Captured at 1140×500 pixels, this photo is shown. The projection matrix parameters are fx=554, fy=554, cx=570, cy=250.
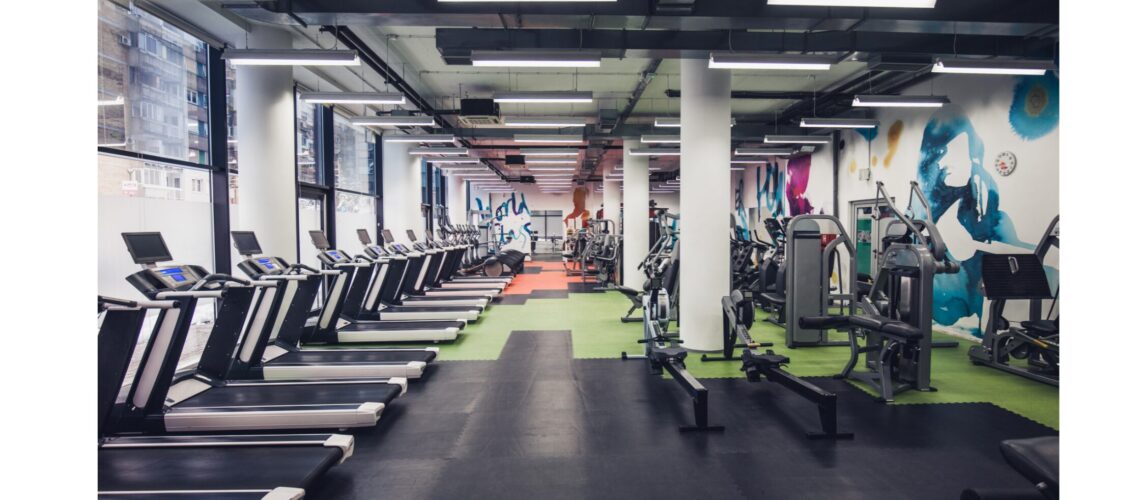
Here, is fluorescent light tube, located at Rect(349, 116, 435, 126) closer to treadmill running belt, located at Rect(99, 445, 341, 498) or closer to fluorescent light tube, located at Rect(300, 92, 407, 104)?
fluorescent light tube, located at Rect(300, 92, 407, 104)

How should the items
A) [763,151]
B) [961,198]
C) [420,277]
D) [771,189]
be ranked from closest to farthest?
[961,198], [420,277], [763,151], [771,189]

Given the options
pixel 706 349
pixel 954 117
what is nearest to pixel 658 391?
pixel 706 349

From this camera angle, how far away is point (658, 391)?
15.7 feet

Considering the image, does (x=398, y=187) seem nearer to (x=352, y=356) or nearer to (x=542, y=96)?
(x=542, y=96)

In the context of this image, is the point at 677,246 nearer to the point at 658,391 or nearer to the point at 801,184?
the point at 658,391

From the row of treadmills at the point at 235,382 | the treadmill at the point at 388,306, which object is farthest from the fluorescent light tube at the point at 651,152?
the row of treadmills at the point at 235,382

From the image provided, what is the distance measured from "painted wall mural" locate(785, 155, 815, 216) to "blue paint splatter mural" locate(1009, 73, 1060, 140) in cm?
524

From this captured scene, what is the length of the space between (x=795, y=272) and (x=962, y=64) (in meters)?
2.61

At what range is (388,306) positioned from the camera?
8.41m

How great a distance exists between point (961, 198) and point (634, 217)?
5.93 m

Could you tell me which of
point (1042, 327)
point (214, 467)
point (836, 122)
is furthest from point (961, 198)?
point (214, 467)

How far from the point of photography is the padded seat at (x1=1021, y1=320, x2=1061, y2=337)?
204 inches

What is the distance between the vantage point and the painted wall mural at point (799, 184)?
1203 cm

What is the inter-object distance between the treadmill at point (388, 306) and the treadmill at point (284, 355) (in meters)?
1.82
